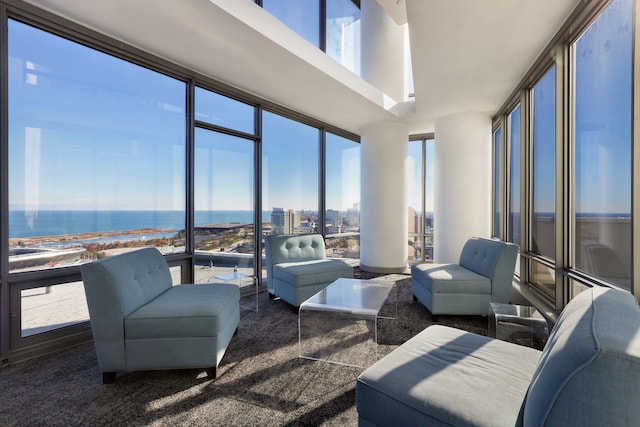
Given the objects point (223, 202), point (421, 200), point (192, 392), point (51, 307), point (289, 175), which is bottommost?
point (192, 392)

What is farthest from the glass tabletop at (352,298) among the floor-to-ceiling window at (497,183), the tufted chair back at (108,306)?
the floor-to-ceiling window at (497,183)

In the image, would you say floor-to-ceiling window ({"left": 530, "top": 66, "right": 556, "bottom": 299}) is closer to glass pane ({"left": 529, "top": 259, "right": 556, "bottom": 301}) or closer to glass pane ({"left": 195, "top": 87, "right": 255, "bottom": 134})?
glass pane ({"left": 529, "top": 259, "right": 556, "bottom": 301})

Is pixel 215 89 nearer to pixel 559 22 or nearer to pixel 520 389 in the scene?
pixel 559 22

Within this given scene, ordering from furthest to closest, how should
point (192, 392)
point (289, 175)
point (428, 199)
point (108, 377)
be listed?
point (428, 199) → point (289, 175) → point (108, 377) → point (192, 392)

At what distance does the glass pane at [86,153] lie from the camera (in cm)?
256

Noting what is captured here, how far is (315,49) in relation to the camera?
11.3 feet

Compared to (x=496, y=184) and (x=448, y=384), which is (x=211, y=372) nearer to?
(x=448, y=384)

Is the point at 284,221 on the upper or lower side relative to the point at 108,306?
upper

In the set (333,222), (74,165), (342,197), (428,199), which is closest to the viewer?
(74,165)

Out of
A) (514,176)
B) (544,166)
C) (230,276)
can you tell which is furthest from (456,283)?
(230,276)

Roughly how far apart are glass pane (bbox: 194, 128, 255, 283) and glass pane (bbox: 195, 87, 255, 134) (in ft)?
0.52

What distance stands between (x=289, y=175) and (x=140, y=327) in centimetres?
333

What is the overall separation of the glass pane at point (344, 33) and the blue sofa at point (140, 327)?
4.23 meters

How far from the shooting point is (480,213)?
16.3 ft
